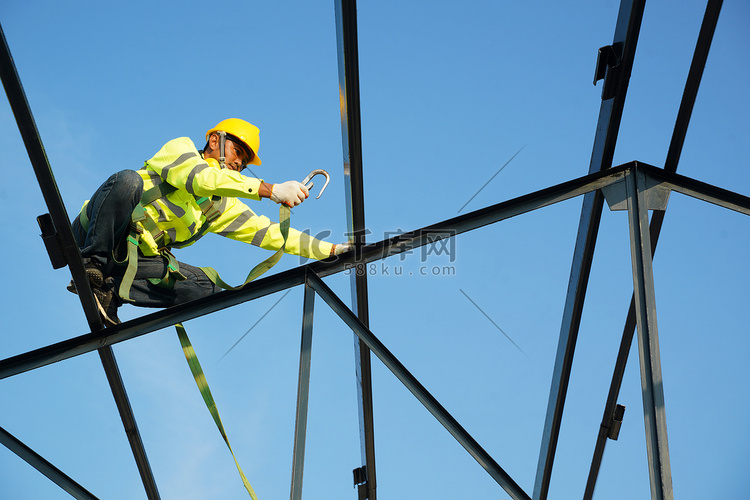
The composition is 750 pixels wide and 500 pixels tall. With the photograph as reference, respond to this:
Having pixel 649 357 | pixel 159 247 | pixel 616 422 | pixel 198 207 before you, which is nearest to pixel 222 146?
pixel 198 207

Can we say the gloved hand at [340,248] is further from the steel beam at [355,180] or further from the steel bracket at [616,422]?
the steel bracket at [616,422]

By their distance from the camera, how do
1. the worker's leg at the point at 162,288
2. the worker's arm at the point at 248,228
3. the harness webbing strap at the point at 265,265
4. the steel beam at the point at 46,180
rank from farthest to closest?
1. the worker's arm at the point at 248,228
2. the worker's leg at the point at 162,288
3. the harness webbing strap at the point at 265,265
4. the steel beam at the point at 46,180

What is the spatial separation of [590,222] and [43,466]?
4751 mm

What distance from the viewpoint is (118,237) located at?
5707 mm

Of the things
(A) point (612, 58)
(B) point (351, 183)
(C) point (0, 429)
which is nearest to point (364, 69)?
(B) point (351, 183)

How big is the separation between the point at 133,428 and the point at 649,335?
4.58 meters

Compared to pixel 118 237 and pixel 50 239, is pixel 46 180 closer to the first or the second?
pixel 50 239

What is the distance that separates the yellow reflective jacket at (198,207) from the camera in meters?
5.58

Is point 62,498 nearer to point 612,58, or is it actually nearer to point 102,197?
point 102,197

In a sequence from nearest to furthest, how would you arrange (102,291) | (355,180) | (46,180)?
(46,180)
(102,291)
(355,180)

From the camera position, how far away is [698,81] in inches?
231

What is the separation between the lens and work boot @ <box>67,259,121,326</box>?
5.60 meters

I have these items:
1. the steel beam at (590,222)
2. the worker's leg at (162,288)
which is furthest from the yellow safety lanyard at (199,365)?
the steel beam at (590,222)

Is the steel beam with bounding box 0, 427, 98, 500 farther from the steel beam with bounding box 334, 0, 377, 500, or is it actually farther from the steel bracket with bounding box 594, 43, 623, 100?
the steel bracket with bounding box 594, 43, 623, 100
